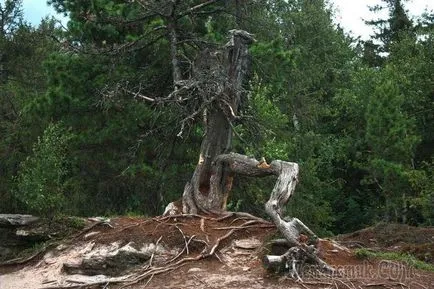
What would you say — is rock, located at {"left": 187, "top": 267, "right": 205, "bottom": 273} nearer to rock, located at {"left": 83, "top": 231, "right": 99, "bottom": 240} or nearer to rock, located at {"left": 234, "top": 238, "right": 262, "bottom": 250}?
rock, located at {"left": 234, "top": 238, "right": 262, "bottom": 250}

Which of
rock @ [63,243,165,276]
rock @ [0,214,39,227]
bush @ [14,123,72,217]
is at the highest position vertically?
bush @ [14,123,72,217]

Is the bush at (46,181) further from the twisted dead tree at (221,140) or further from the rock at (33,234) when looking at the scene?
→ the twisted dead tree at (221,140)

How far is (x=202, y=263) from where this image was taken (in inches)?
313

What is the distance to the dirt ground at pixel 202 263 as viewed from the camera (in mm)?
7195

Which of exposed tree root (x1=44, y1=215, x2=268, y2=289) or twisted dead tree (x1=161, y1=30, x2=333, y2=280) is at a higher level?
twisted dead tree (x1=161, y1=30, x2=333, y2=280)

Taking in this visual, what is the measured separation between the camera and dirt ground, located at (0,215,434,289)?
7195 mm

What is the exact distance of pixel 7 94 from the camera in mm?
18484

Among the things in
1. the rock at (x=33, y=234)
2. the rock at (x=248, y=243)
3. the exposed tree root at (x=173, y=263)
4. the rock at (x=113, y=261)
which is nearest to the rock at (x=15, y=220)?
the rock at (x=33, y=234)

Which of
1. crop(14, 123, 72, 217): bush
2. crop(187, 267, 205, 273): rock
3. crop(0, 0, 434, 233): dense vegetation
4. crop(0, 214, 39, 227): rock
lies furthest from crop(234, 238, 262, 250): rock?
crop(0, 214, 39, 227): rock

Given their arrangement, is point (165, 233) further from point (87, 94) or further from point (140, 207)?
point (140, 207)

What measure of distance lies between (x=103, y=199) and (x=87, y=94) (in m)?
3.16

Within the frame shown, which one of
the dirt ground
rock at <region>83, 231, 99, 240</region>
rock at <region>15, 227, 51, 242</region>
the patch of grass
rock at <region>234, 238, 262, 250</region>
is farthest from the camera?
rock at <region>15, 227, 51, 242</region>

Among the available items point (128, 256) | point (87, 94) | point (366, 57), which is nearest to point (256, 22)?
point (87, 94)

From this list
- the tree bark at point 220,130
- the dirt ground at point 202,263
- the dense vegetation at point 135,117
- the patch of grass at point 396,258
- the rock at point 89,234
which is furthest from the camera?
the dense vegetation at point 135,117
